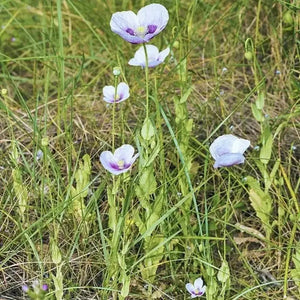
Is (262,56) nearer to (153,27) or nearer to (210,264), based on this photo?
(153,27)

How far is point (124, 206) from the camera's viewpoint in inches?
59.2

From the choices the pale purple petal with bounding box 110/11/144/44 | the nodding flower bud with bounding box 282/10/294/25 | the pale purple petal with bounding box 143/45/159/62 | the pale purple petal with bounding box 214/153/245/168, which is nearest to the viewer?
the pale purple petal with bounding box 214/153/245/168

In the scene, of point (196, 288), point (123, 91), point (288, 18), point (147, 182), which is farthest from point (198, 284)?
point (288, 18)

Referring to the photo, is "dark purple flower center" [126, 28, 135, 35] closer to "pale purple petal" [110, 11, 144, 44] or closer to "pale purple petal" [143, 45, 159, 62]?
"pale purple petal" [110, 11, 144, 44]

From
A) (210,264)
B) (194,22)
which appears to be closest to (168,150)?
(210,264)

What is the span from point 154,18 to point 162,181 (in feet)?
1.32

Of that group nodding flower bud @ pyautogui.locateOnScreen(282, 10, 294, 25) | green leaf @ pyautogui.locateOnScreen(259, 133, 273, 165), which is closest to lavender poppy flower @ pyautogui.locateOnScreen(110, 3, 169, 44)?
green leaf @ pyautogui.locateOnScreen(259, 133, 273, 165)

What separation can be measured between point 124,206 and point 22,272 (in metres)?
0.31

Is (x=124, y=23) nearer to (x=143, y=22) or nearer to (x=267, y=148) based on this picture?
(x=143, y=22)

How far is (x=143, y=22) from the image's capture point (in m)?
1.59

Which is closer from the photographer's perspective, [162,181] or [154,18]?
[154,18]

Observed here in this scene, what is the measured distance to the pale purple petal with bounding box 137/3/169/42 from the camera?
61.0 inches

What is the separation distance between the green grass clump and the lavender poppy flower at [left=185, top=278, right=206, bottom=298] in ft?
0.06

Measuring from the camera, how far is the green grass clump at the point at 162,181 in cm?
158
